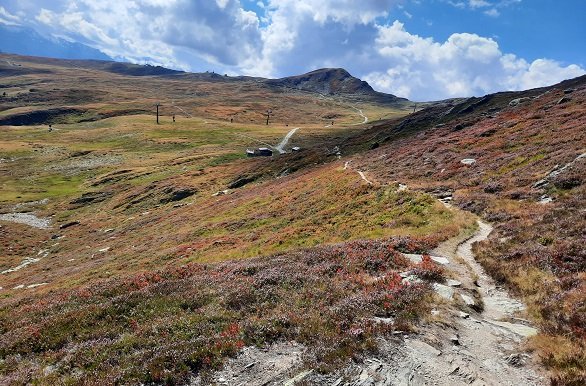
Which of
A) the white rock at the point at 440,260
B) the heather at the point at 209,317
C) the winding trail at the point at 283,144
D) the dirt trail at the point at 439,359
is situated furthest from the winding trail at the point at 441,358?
the winding trail at the point at 283,144

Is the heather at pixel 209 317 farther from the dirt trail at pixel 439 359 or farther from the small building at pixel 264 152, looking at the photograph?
the small building at pixel 264 152

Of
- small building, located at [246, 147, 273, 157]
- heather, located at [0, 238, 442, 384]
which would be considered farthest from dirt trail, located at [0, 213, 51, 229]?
heather, located at [0, 238, 442, 384]

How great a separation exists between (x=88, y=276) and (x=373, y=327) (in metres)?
31.2

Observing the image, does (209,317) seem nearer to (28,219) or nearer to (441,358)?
(441,358)

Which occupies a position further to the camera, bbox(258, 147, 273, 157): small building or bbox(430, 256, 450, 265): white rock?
bbox(258, 147, 273, 157): small building

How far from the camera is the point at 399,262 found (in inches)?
776

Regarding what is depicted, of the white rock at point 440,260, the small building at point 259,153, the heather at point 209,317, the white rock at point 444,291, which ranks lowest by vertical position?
the heather at point 209,317

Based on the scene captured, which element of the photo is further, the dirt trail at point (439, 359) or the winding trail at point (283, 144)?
the winding trail at point (283, 144)

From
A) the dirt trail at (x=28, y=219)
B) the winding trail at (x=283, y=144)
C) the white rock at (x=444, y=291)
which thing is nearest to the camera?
the white rock at (x=444, y=291)

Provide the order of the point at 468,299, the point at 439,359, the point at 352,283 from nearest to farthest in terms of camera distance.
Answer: the point at 439,359, the point at 468,299, the point at 352,283

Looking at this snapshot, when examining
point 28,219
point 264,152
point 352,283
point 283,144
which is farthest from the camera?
point 283,144

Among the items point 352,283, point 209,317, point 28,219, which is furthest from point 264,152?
point 209,317

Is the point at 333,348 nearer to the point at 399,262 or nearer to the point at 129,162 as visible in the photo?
the point at 399,262

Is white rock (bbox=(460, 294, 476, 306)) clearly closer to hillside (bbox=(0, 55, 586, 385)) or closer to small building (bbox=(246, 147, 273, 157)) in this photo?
hillside (bbox=(0, 55, 586, 385))
